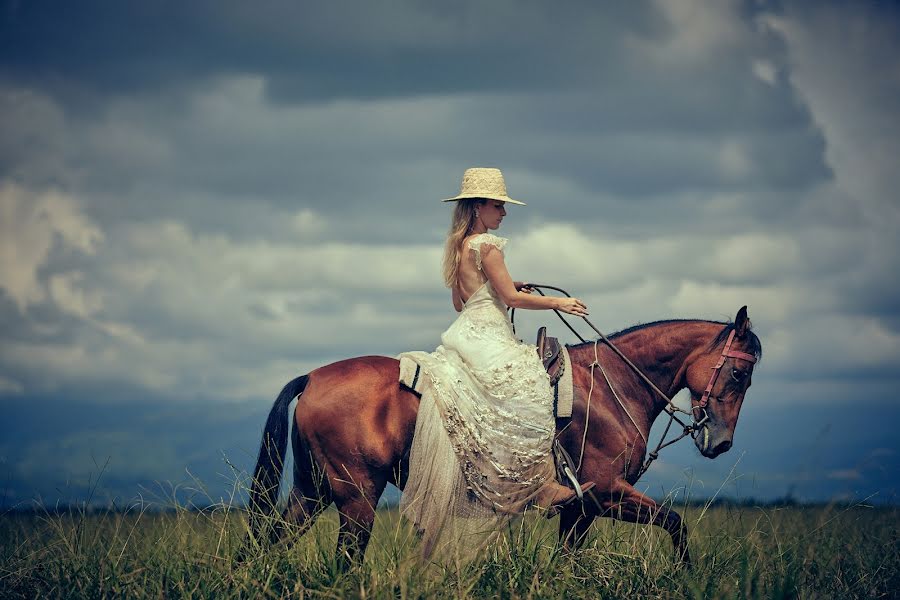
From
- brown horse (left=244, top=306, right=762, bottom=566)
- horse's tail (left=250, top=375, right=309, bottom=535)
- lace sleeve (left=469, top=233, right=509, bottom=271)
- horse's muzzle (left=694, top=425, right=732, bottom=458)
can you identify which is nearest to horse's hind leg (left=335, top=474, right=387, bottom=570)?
brown horse (left=244, top=306, right=762, bottom=566)

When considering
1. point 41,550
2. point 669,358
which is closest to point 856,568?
point 669,358

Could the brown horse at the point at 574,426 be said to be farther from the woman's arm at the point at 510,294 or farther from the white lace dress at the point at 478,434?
the woman's arm at the point at 510,294

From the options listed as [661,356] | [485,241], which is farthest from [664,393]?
[485,241]

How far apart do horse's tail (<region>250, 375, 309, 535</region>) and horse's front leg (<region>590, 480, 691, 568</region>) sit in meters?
2.70

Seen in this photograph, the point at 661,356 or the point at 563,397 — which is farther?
the point at 661,356

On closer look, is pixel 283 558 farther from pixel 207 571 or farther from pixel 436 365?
pixel 436 365

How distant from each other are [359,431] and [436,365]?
85 cm

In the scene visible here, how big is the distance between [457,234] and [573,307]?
47.6 inches

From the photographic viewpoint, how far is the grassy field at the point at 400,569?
6047 millimetres

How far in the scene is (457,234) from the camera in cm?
772

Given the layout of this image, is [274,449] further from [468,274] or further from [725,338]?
[725,338]

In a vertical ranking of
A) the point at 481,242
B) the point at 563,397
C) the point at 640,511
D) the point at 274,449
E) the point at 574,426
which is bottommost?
the point at 640,511

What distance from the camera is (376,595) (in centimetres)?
→ 570

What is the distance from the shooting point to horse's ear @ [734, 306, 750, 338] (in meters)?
7.97
